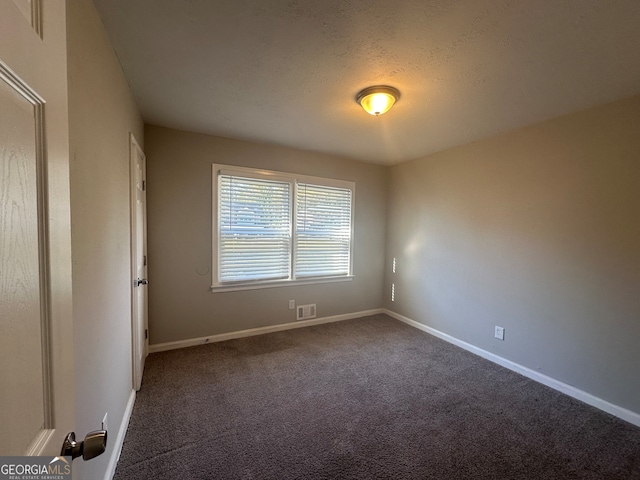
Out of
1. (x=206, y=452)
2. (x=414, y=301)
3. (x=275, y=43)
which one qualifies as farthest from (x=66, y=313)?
(x=414, y=301)

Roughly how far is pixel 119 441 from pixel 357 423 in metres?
1.53

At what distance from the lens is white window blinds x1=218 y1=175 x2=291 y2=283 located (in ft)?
10.7

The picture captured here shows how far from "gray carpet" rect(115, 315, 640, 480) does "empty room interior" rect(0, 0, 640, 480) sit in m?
0.02

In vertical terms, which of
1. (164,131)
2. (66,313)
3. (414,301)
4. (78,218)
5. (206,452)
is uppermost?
(164,131)

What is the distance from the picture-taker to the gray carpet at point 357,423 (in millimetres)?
1616

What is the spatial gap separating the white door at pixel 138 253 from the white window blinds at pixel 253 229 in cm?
77

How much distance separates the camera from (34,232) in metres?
0.52

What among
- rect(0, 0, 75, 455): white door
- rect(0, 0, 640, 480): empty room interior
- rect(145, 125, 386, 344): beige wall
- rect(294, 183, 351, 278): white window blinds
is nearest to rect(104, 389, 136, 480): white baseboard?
rect(0, 0, 640, 480): empty room interior

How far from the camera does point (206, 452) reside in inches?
66.8

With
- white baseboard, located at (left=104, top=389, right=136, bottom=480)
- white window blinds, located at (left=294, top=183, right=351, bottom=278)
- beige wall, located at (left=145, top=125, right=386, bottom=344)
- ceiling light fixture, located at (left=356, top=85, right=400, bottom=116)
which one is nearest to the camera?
white baseboard, located at (left=104, top=389, right=136, bottom=480)

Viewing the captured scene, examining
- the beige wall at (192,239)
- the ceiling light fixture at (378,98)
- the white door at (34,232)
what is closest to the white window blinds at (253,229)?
the beige wall at (192,239)

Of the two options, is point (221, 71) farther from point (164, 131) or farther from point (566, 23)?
point (566, 23)

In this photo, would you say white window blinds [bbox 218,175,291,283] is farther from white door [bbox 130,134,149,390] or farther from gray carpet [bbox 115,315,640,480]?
gray carpet [bbox 115,315,640,480]

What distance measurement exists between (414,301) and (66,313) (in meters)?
3.87
